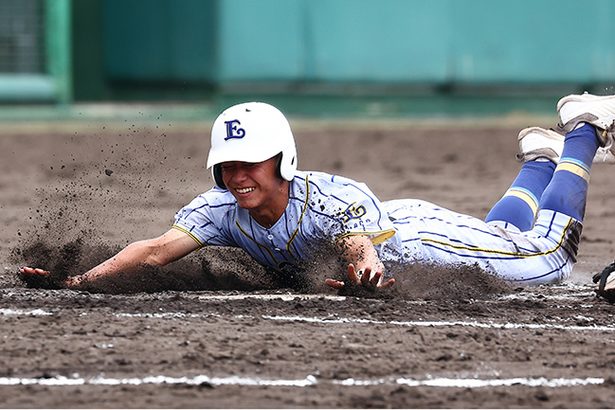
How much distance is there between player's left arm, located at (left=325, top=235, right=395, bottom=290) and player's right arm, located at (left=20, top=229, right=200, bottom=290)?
67 cm

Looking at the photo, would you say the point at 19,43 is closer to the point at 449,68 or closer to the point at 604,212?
the point at 449,68

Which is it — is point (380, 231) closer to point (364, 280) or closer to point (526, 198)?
point (364, 280)

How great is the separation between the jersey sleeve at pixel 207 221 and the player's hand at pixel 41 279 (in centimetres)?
59

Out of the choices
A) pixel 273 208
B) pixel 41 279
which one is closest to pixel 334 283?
pixel 273 208

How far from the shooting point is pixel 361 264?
5.13 m

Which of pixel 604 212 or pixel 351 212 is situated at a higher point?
pixel 351 212

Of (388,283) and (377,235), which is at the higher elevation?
(377,235)

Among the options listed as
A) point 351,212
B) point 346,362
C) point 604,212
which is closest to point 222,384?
point 346,362

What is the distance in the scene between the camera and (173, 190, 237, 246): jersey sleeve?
5.48 meters

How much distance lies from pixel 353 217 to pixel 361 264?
230mm

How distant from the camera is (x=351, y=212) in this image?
5281 millimetres

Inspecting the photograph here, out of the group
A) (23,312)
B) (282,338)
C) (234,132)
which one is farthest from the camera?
(234,132)

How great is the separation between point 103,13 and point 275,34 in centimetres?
310

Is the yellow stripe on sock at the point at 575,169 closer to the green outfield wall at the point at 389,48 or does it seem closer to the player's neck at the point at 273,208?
the player's neck at the point at 273,208
